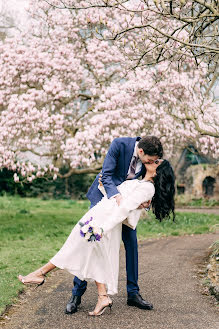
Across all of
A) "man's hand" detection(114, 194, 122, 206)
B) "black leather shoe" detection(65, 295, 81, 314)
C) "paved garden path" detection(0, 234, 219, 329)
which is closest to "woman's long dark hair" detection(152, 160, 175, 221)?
"man's hand" detection(114, 194, 122, 206)

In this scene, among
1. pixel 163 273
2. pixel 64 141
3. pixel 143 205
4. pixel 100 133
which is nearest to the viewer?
pixel 143 205

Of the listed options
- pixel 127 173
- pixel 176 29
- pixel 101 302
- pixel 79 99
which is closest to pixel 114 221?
pixel 127 173

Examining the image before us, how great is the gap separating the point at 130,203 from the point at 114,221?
0.24 metres

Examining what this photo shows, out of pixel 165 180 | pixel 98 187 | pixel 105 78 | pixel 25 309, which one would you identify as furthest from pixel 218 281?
pixel 105 78

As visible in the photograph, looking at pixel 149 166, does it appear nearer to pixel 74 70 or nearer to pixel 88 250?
pixel 88 250

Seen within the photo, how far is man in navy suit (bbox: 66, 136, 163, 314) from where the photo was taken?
13.7 feet

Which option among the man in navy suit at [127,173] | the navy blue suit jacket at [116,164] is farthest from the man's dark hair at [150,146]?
the navy blue suit jacket at [116,164]

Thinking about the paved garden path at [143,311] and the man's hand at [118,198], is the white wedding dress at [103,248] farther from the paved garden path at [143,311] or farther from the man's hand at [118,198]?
the paved garden path at [143,311]

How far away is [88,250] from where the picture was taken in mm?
4109

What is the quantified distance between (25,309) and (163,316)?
1435mm

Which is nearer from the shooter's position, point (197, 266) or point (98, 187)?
point (98, 187)

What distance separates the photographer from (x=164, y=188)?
435 cm

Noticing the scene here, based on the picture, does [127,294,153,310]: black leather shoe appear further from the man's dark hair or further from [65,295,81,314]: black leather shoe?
the man's dark hair

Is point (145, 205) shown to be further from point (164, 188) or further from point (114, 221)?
point (114, 221)
